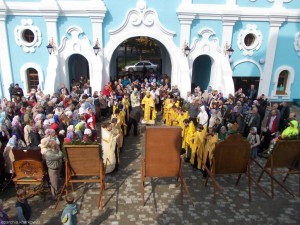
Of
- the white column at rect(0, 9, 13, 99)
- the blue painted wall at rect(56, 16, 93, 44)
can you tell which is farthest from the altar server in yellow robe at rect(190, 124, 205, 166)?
the white column at rect(0, 9, 13, 99)

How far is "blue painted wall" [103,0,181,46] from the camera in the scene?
1452cm

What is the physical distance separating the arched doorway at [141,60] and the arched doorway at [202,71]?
1785 millimetres

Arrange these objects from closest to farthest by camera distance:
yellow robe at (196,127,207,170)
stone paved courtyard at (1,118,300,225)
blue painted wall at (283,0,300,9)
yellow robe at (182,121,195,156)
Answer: stone paved courtyard at (1,118,300,225)
yellow robe at (196,127,207,170)
yellow robe at (182,121,195,156)
blue painted wall at (283,0,300,9)

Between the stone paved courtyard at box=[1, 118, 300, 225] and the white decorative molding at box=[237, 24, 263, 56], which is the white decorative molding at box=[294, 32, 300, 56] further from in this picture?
the stone paved courtyard at box=[1, 118, 300, 225]

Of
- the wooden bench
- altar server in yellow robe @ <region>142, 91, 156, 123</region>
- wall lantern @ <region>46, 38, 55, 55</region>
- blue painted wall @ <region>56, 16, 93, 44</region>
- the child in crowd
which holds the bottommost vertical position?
the child in crowd

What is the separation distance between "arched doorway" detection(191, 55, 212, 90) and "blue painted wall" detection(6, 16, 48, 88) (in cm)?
895

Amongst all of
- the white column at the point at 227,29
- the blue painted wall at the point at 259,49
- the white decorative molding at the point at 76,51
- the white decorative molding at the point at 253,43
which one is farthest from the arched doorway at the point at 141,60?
the white decorative molding at the point at 253,43

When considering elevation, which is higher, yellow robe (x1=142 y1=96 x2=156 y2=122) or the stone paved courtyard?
yellow robe (x1=142 y1=96 x2=156 y2=122)

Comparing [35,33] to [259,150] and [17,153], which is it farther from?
[259,150]

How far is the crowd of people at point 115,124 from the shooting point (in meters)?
7.84

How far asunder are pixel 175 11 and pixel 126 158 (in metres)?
8.86

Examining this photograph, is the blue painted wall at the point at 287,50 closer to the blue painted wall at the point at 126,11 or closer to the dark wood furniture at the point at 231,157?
the blue painted wall at the point at 126,11

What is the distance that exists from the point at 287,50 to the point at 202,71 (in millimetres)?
5083

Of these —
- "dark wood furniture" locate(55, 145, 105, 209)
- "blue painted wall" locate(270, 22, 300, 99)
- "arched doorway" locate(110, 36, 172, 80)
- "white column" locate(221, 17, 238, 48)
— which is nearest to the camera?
"dark wood furniture" locate(55, 145, 105, 209)
